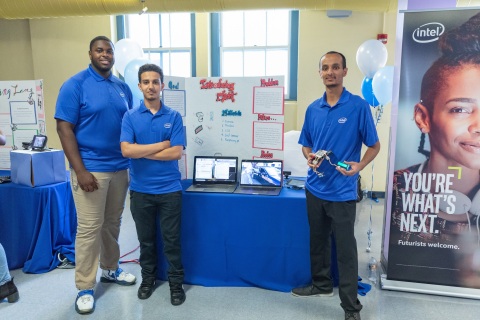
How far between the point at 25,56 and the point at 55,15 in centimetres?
194

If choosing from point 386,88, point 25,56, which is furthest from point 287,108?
point 25,56

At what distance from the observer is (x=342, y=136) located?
1929 millimetres

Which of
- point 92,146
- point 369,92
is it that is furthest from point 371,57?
point 92,146

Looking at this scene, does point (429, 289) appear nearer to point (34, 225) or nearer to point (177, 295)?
point (177, 295)

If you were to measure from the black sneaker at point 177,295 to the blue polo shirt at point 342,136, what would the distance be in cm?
109

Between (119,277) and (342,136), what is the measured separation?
182 centimetres

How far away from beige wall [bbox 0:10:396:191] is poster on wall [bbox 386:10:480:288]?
8.73 ft

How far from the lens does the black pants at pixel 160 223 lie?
217cm

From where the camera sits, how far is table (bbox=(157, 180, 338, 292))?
2334 mm

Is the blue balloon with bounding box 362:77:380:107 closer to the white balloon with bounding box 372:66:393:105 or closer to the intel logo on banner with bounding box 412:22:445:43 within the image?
the white balloon with bounding box 372:66:393:105

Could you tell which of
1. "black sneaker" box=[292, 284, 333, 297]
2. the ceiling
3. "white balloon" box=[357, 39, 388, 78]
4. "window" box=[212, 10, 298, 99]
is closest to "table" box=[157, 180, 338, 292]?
"black sneaker" box=[292, 284, 333, 297]

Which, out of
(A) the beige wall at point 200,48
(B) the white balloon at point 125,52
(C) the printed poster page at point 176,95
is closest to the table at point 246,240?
(C) the printed poster page at point 176,95

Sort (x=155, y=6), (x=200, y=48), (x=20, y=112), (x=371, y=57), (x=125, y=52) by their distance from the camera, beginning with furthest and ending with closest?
(x=200, y=48) → (x=155, y=6) → (x=125, y=52) → (x=371, y=57) → (x=20, y=112)

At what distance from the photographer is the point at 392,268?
96.8 inches
